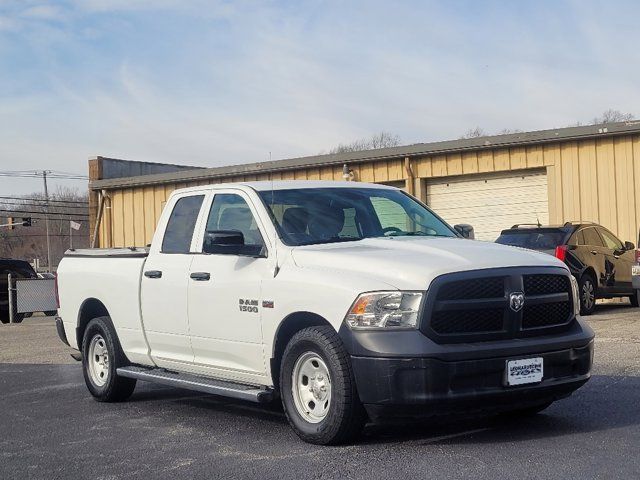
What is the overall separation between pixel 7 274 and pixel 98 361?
58.6 feet

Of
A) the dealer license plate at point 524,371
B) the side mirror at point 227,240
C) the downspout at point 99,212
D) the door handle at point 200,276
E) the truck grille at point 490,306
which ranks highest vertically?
the downspout at point 99,212

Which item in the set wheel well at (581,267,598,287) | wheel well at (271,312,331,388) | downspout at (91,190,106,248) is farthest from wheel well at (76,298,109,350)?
downspout at (91,190,106,248)

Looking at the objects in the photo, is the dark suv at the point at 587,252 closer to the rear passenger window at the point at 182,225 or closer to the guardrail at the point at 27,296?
the rear passenger window at the point at 182,225

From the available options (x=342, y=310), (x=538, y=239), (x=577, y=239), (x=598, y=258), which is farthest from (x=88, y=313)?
A: (x=598, y=258)

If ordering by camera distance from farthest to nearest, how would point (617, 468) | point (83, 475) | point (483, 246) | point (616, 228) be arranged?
point (616, 228), point (483, 246), point (83, 475), point (617, 468)

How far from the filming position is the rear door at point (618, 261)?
19016 millimetres

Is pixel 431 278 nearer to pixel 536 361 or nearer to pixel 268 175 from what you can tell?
pixel 536 361

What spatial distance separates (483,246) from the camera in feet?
23.6

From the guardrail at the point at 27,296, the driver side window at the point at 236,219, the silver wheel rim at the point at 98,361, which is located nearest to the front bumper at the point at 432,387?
the driver side window at the point at 236,219

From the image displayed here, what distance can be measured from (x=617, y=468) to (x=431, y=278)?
1.57 m

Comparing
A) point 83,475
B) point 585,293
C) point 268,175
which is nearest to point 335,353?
point 83,475

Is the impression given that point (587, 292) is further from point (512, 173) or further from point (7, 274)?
point (7, 274)

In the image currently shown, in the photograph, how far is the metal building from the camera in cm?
2181

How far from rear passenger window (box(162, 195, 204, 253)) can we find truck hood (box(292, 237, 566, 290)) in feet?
5.09
